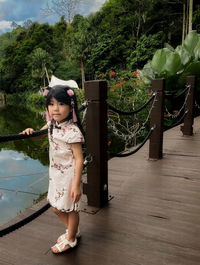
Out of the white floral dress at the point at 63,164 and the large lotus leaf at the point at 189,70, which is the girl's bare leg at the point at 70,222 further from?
the large lotus leaf at the point at 189,70

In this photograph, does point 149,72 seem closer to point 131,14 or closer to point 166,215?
point 166,215

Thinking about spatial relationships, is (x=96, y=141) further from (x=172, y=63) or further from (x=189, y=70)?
(x=189, y=70)

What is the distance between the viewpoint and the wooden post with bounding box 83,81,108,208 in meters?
1.80

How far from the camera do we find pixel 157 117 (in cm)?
305

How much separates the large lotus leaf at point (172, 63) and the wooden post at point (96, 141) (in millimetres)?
5031

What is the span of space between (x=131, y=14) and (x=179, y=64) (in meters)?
14.1

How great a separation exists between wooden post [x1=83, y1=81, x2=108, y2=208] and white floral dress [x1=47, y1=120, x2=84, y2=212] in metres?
0.49

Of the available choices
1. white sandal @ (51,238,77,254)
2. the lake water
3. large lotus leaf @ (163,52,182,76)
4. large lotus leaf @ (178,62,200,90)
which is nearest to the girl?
white sandal @ (51,238,77,254)

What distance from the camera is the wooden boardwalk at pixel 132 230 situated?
4.55 feet

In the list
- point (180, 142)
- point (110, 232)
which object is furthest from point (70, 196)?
point (180, 142)

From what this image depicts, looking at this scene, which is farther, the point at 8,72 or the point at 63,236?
the point at 8,72

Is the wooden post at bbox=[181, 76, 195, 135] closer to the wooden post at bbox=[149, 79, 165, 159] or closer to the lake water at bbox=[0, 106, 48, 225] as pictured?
the wooden post at bbox=[149, 79, 165, 159]

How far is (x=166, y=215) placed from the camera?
1.84 m

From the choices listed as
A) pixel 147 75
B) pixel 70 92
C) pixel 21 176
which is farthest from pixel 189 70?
pixel 70 92
